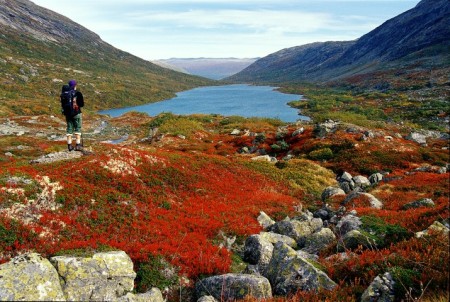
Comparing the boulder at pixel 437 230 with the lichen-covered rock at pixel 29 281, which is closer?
the lichen-covered rock at pixel 29 281

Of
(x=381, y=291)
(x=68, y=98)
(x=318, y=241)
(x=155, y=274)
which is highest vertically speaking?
(x=68, y=98)

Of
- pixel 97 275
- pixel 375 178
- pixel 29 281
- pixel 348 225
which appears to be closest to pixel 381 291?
pixel 97 275

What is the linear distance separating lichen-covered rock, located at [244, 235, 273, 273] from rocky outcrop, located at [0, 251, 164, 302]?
4.55m

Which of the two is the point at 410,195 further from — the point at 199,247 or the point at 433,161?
the point at 199,247

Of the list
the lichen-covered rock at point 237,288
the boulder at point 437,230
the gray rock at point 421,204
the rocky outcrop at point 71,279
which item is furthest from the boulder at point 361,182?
the rocky outcrop at point 71,279

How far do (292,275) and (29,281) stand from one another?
23.2 ft

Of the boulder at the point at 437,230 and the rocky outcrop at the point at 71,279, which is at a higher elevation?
the boulder at the point at 437,230

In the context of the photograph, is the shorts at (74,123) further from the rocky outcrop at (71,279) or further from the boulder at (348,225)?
the boulder at (348,225)

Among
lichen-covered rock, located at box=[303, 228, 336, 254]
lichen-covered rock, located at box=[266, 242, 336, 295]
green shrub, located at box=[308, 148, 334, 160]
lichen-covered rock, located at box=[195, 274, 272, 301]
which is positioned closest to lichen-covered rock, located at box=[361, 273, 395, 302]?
lichen-covered rock, located at box=[266, 242, 336, 295]

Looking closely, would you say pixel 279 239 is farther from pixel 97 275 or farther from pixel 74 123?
pixel 74 123

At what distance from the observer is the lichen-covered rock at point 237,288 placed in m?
9.08

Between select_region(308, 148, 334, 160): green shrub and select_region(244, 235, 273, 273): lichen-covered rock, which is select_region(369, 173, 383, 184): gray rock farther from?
select_region(244, 235, 273, 273): lichen-covered rock

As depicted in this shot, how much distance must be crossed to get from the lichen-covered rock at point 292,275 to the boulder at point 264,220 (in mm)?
7564

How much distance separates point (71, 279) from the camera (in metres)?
8.46
